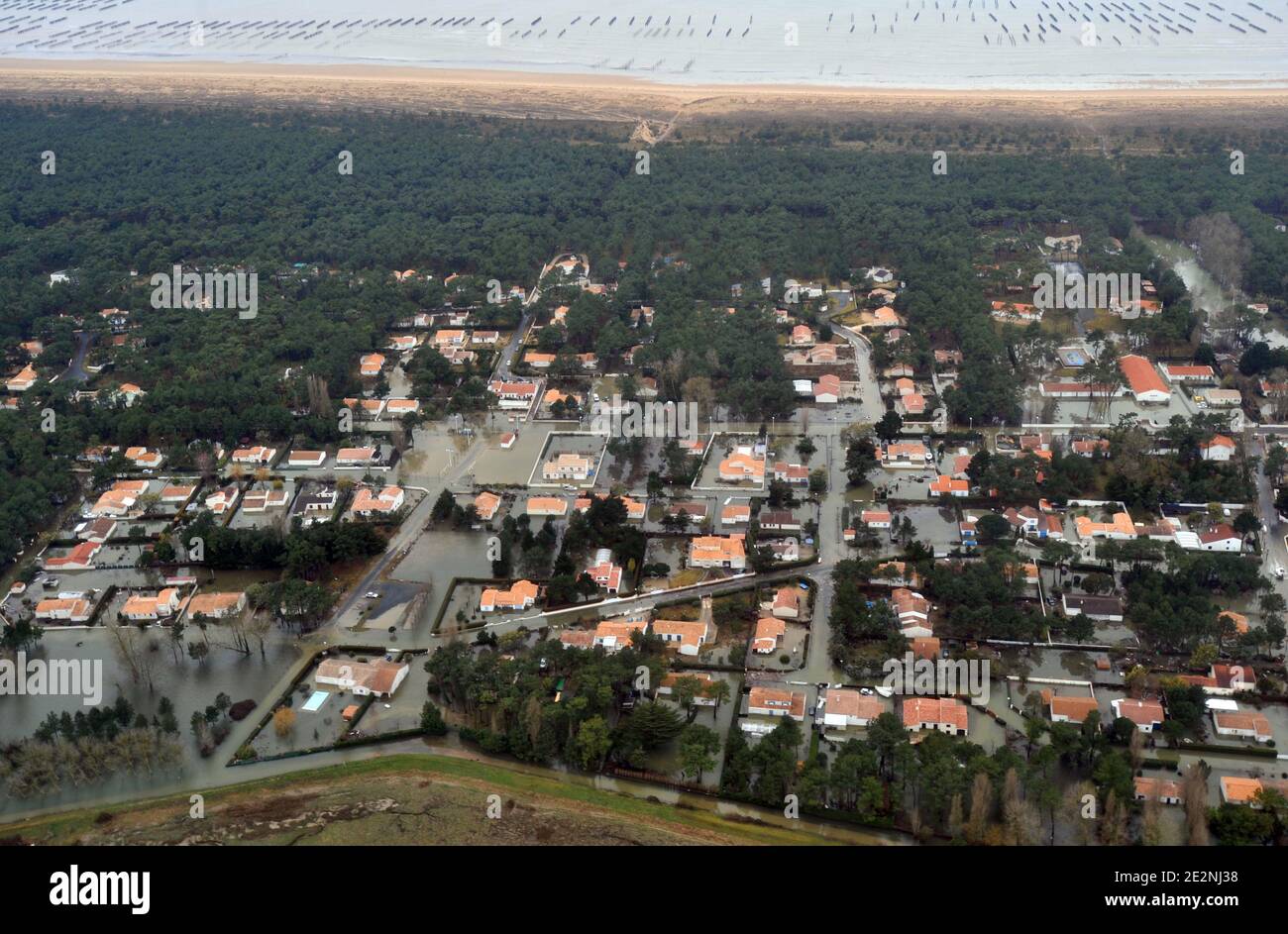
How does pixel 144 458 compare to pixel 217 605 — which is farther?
pixel 144 458

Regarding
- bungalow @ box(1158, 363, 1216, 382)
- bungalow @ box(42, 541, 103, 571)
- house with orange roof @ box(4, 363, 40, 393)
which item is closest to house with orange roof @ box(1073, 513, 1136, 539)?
bungalow @ box(1158, 363, 1216, 382)

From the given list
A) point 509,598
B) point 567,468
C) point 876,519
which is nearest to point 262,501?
point 567,468

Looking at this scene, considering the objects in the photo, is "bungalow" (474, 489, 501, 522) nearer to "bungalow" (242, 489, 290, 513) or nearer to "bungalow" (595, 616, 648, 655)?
"bungalow" (242, 489, 290, 513)

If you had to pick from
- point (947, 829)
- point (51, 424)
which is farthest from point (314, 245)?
point (947, 829)

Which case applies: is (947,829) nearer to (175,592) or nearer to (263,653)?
(263,653)

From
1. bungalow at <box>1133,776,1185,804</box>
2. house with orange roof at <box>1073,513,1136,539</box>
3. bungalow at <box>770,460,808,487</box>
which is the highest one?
bungalow at <box>770,460,808,487</box>
